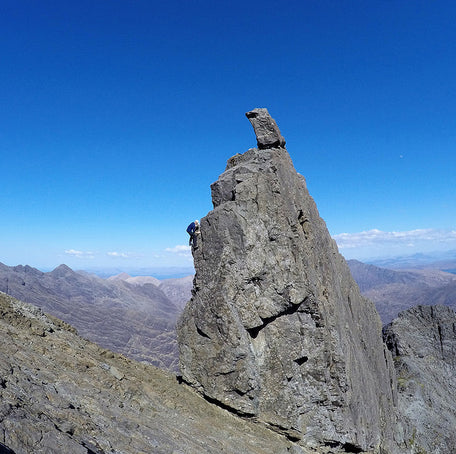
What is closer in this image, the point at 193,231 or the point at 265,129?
the point at 193,231

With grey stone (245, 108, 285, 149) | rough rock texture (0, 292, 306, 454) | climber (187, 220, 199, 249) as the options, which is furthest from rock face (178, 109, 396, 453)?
grey stone (245, 108, 285, 149)

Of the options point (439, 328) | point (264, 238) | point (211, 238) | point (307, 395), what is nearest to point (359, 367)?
point (307, 395)

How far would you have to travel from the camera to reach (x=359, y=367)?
88.5ft

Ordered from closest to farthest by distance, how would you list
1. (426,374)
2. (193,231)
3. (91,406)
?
(91,406), (193,231), (426,374)

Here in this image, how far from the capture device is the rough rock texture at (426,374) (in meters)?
33.9

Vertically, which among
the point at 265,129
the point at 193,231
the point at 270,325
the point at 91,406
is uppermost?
the point at 265,129

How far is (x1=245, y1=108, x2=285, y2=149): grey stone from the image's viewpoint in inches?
1061

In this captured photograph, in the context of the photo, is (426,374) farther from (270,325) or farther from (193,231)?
(193,231)

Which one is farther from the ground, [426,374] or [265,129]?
[265,129]

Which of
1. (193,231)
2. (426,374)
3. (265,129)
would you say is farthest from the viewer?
(426,374)

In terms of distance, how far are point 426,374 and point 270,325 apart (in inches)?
1286

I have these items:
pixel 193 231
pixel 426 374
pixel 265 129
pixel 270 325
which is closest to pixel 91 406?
pixel 270 325

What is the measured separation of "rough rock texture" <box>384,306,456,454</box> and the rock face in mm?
13124

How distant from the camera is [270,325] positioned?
23359mm
